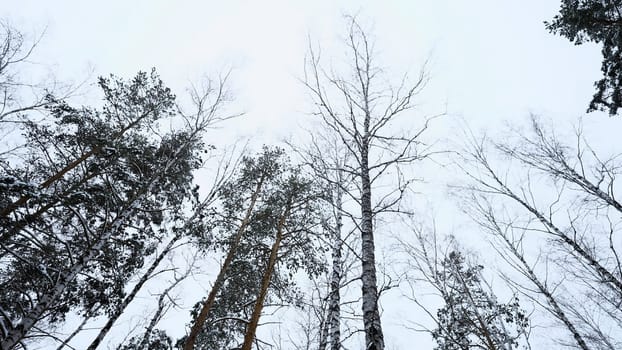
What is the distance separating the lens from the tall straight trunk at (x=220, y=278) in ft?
20.0

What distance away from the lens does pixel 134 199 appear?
311 inches

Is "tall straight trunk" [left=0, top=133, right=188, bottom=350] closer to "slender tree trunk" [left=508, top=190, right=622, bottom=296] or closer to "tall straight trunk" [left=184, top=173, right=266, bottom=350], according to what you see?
"tall straight trunk" [left=184, top=173, right=266, bottom=350]

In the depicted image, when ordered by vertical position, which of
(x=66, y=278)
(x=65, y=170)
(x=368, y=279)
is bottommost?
(x=368, y=279)

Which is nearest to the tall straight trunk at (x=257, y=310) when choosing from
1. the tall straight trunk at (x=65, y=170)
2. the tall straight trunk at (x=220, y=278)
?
the tall straight trunk at (x=220, y=278)

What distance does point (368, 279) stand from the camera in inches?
124

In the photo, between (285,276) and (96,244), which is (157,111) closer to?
(96,244)

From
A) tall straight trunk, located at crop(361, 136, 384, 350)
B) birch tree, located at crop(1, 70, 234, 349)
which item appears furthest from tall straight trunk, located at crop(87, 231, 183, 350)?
tall straight trunk, located at crop(361, 136, 384, 350)

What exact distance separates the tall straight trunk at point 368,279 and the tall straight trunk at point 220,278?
471 cm

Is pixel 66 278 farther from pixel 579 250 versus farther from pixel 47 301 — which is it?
pixel 579 250

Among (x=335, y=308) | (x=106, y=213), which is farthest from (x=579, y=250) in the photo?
(x=106, y=213)

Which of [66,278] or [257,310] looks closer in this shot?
[66,278]

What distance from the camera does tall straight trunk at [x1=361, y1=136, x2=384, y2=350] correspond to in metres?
2.71

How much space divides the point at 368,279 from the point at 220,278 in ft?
17.3

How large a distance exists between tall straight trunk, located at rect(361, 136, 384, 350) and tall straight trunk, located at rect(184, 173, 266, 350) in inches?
185
